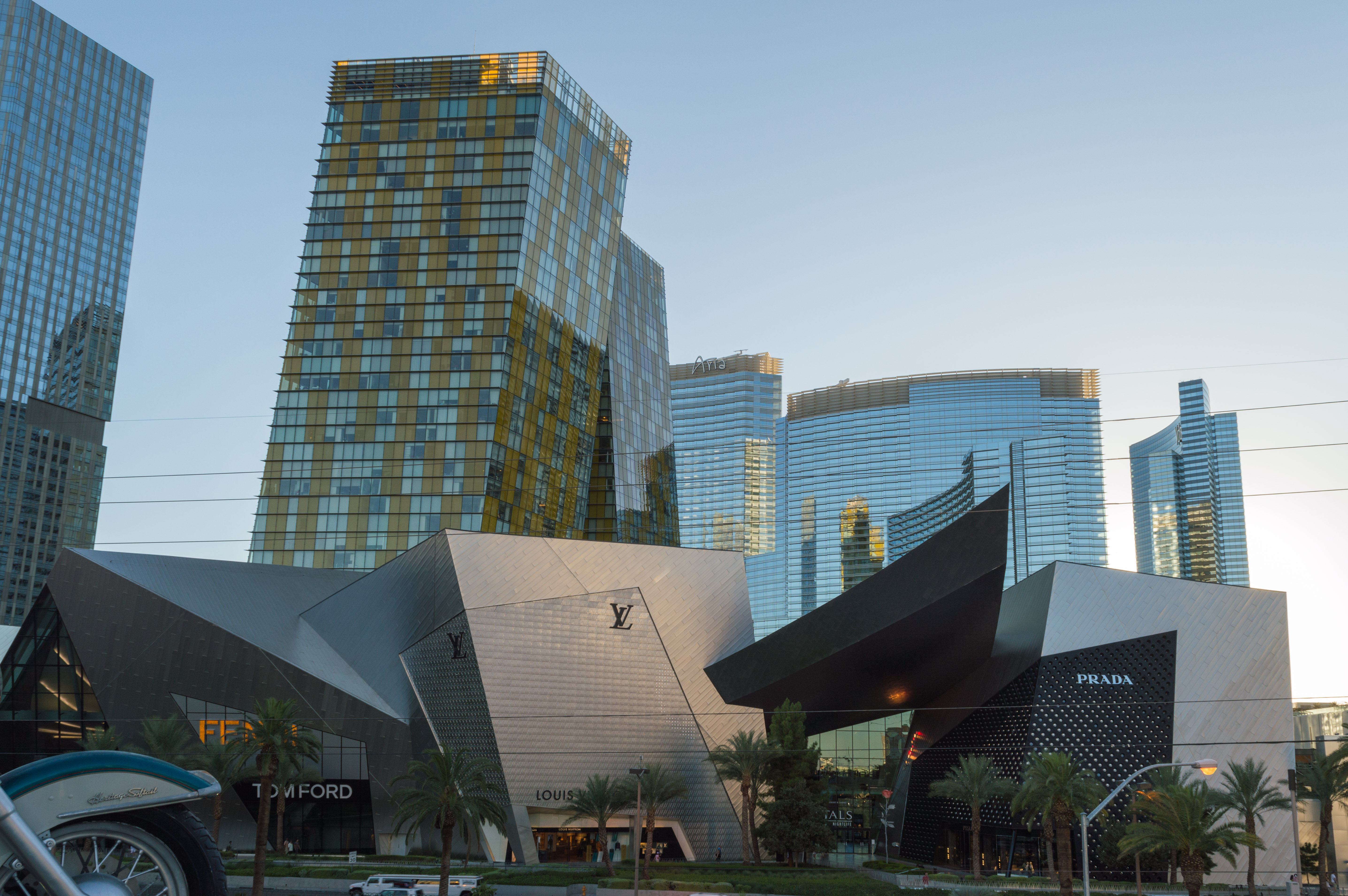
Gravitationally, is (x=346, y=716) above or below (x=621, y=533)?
below

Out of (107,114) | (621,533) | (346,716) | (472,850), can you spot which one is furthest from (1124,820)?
(107,114)

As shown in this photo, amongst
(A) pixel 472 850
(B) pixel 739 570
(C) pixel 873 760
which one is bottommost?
(A) pixel 472 850

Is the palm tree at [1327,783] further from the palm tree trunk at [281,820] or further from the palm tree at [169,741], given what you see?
the palm tree at [169,741]

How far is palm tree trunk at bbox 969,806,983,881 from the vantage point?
180 ft

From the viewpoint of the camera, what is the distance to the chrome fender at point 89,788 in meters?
7.06

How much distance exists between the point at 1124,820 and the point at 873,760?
19.9 metres

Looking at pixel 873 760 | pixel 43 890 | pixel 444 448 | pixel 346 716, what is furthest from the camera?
pixel 444 448

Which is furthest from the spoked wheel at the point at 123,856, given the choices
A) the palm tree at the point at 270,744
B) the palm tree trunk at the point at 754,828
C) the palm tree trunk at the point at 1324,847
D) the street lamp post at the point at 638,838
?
the palm tree trunk at the point at 1324,847

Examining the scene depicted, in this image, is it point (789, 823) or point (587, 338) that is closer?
point (789, 823)

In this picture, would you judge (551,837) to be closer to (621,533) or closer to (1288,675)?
(1288,675)

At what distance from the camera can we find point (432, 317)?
102500 millimetres

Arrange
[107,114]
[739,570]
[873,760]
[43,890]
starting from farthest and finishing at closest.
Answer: [107,114]
[873,760]
[739,570]
[43,890]

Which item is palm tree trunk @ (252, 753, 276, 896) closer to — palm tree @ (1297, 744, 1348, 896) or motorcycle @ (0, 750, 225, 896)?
motorcycle @ (0, 750, 225, 896)

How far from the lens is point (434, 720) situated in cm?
6122
